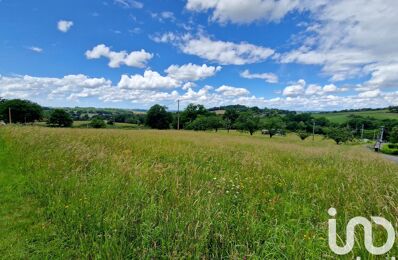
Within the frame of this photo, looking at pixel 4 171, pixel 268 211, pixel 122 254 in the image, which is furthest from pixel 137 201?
pixel 4 171

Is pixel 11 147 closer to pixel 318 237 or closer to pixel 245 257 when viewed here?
pixel 245 257

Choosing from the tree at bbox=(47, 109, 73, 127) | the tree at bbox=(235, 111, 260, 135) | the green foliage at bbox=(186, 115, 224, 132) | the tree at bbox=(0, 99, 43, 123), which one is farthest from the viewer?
the tree at bbox=(47, 109, 73, 127)

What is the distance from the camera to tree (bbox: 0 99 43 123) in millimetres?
84562

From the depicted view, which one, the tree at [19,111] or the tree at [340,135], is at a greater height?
the tree at [19,111]

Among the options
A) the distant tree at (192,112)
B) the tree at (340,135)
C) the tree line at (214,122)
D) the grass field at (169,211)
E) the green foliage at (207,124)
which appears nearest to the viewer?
the grass field at (169,211)

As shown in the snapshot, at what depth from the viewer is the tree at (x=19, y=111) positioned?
84.6 metres

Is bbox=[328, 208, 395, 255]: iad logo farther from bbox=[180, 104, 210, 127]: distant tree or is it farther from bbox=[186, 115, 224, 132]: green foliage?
bbox=[180, 104, 210, 127]: distant tree

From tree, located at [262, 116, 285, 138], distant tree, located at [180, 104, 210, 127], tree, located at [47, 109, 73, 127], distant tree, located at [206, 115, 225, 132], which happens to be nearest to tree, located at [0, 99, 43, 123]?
tree, located at [47, 109, 73, 127]

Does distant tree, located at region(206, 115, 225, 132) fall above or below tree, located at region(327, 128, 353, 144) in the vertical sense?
above

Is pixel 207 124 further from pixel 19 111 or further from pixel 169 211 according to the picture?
pixel 169 211

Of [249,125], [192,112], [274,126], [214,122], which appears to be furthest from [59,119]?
[274,126]

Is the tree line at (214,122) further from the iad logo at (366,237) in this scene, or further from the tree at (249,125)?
the iad logo at (366,237)

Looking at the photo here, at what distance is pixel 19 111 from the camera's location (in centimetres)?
8525

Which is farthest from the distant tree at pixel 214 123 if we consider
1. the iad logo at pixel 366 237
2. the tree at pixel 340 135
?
the iad logo at pixel 366 237
